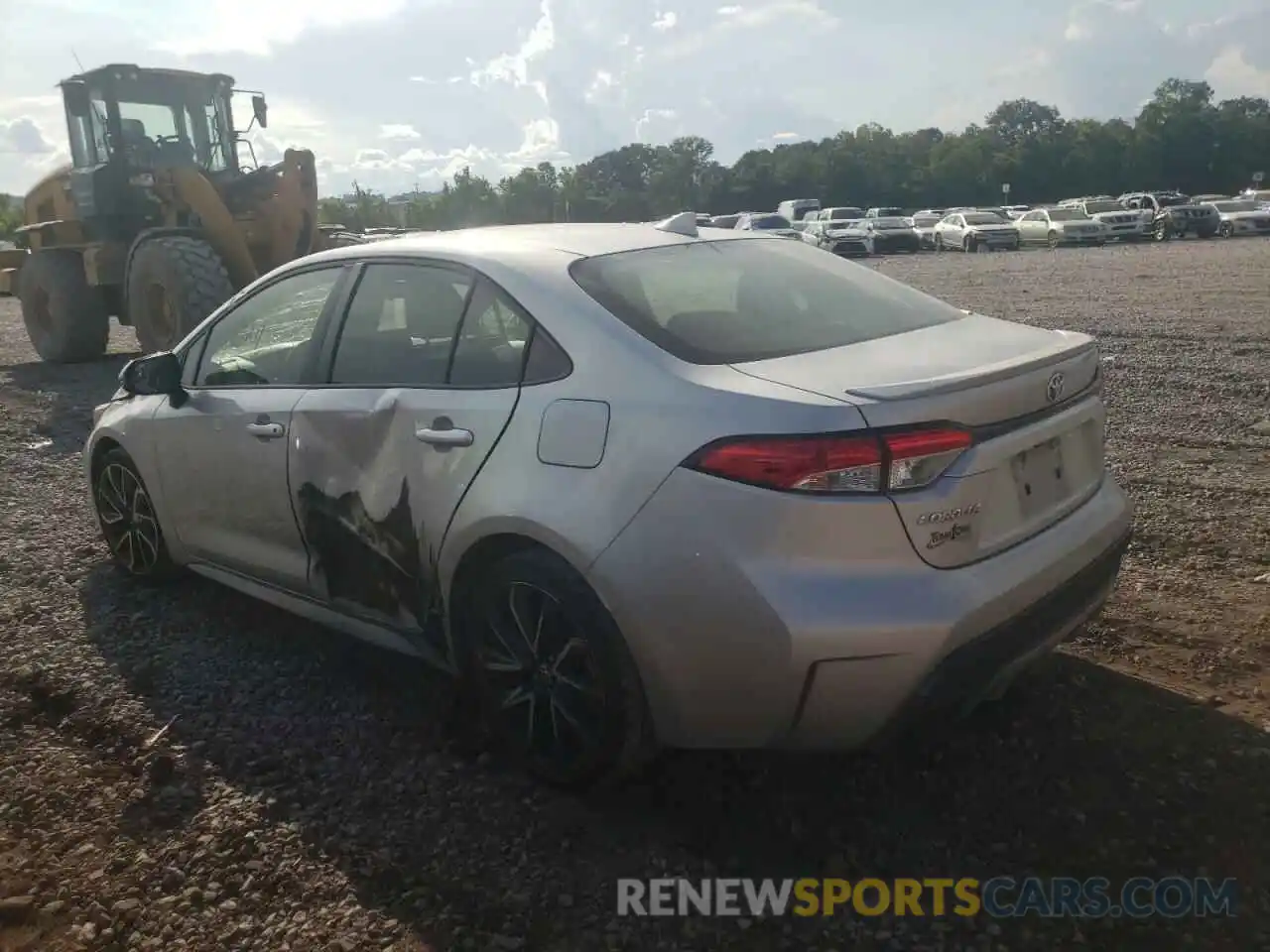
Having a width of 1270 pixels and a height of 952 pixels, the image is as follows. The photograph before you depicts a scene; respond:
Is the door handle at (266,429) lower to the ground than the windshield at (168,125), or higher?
lower

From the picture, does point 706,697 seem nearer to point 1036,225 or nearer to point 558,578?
point 558,578

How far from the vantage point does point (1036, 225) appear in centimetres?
3553

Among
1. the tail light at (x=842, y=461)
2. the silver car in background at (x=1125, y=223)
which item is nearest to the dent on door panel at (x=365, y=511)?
the tail light at (x=842, y=461)

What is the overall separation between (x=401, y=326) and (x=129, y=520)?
214 cm

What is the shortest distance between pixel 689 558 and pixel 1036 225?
1430 inches

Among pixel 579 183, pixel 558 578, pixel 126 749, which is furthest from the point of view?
pixel 579 183

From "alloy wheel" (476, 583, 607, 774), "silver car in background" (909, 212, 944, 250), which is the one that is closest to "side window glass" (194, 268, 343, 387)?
"alloy wheel" (476, 583, 607, 774)

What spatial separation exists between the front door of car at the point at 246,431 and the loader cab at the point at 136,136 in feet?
27.7

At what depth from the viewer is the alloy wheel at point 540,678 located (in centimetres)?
299

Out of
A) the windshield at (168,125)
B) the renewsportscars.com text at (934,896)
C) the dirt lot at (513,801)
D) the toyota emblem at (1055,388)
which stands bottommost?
the renewsportscars.com text at (934,896)

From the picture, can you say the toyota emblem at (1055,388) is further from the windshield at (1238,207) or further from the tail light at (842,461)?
the windshield at (1238,207)

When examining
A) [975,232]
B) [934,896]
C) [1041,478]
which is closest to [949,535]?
[1041,478]

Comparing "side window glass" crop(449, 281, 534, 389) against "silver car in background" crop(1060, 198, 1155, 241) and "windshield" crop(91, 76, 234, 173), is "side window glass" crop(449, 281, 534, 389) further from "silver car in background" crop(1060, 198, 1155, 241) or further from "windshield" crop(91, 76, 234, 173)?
"silver car in background" crop(1060, 198, 1155, 241)

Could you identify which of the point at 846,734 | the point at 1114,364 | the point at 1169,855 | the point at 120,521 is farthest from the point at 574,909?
the point at 1114,364
